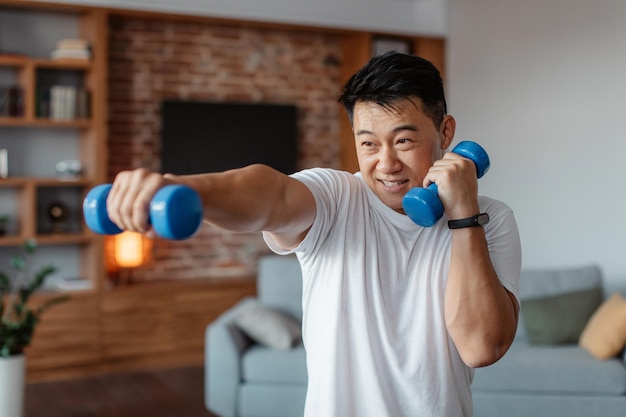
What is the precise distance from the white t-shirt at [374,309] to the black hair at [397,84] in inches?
6.0

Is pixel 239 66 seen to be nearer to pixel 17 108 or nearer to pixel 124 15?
pixel 124 15

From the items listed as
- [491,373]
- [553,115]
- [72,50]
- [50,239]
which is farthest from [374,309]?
[72,50]

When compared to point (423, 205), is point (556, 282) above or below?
below

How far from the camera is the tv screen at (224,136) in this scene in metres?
5.44

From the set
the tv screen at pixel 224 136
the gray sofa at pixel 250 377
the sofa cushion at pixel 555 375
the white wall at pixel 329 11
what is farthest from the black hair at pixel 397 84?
the tv screen at pixel 224 136

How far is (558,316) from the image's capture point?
3.92 m

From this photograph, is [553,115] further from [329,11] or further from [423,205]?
[423,205]

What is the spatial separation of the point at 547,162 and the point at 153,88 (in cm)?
284

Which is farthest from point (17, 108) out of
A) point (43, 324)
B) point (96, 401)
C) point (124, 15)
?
point (96, 401)

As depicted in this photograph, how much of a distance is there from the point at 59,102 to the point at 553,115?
3232 mm

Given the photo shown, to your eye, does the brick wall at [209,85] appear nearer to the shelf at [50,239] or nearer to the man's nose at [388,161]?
the shelf at [50,239]

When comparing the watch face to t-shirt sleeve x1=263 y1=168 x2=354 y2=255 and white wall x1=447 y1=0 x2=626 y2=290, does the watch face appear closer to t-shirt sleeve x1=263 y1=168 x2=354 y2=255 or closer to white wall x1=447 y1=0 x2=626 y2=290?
t-shirt sleeve x1=263 y1=168 x2=354 y2=255

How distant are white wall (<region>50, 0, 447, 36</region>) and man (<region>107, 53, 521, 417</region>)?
4110mm

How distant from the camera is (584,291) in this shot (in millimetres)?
4004
